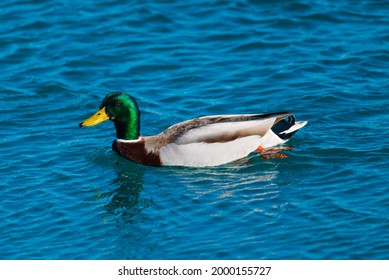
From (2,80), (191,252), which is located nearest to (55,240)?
(191,252)

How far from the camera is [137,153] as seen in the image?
48.0 ft

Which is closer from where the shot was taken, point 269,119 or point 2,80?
point 269,119

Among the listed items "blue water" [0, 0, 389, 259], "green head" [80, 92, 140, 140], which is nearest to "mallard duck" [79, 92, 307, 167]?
"green head" [80, 92, 140, 140]

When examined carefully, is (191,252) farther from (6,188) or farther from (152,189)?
(6,188)

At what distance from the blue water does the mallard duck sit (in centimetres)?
24

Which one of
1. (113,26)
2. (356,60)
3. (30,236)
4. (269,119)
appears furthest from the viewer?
(113,26)

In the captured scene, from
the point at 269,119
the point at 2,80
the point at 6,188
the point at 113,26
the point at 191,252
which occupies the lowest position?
the point at 191,252

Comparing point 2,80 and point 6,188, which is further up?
point 2,80

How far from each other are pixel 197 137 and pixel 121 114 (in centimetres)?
133

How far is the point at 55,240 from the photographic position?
12.0 m

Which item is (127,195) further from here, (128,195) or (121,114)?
(121,114)

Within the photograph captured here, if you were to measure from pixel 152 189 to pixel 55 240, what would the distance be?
6.76ft

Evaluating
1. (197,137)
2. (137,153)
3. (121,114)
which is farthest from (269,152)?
(121,114)

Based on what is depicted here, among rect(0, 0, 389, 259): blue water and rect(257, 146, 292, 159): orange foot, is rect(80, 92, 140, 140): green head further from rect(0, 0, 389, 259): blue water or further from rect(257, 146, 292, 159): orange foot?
rect(257, 146, 292, 159): orange foot
